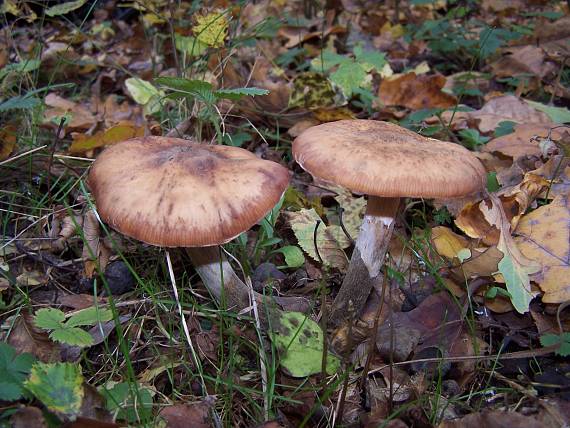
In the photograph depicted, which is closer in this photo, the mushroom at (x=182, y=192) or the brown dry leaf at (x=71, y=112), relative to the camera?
the mushroom at (x=182, y=192)

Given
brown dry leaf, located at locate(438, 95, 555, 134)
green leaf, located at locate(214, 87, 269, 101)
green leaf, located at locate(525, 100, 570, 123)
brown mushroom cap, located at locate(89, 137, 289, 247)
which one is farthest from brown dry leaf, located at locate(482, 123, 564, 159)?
brown mushroom cap, located at locate(89, 137, 289, 247)

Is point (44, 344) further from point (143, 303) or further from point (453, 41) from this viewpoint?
point (453, 41)

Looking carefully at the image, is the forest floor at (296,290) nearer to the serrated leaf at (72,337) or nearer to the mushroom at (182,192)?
the serrated leaf at (72,337)

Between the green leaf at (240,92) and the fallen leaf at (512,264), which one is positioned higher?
the green leaf at (240,92)

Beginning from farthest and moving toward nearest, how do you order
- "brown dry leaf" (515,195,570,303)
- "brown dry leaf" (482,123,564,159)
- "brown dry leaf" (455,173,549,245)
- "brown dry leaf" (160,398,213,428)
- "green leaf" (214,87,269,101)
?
1. "brown dry leaf" (482,123,564,159)
2. "brown dry leaf" (455,173,549,245)
3. "green leaf" (214,87,269,101)
4. "brown dry leaf" (515,195,570,303)
5. "brown dry leaf" (160,398,213,428)

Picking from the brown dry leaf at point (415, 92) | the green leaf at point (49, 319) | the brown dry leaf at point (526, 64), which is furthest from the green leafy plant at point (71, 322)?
the brown dry leaf at point (526, 64)

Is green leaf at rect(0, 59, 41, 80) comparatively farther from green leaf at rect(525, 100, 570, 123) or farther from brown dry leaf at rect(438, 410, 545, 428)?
green leaf at rect(525, 100, 570, 123)
